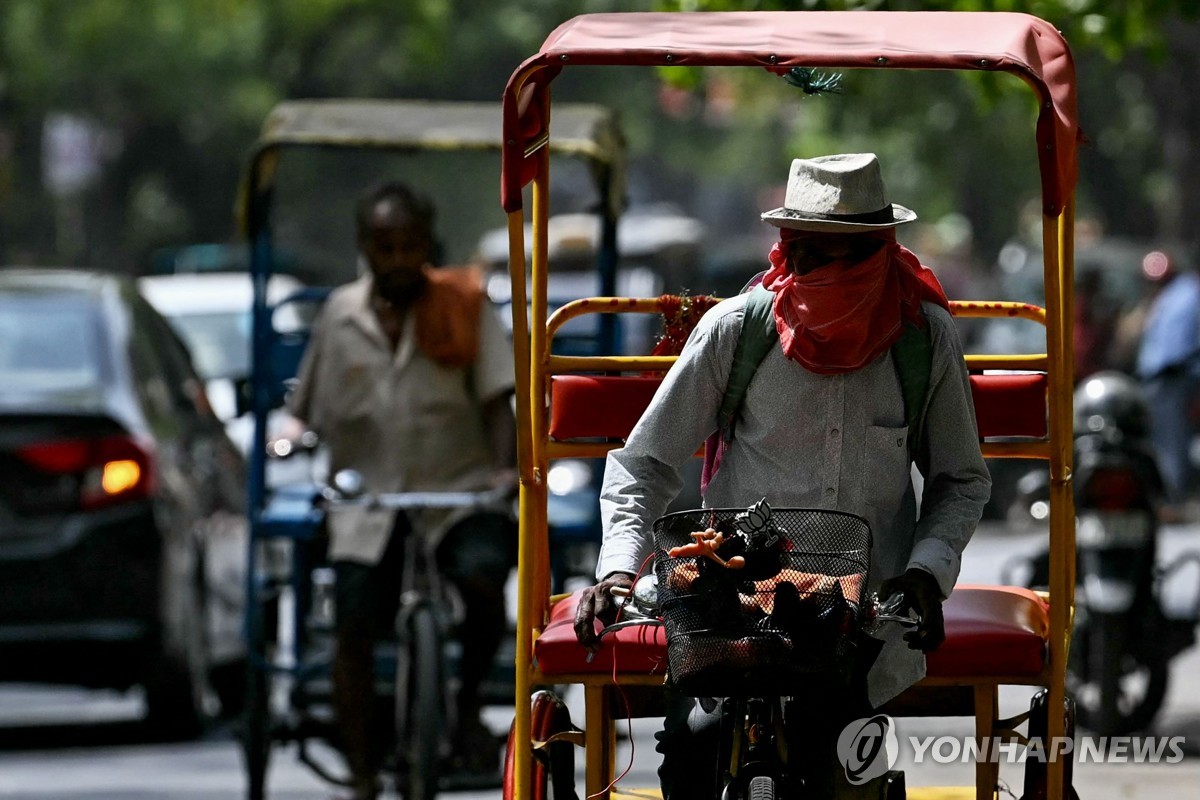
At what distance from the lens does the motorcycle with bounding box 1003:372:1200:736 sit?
8.43m

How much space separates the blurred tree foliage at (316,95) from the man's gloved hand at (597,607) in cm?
1972

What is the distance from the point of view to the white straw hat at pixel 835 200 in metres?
4.21

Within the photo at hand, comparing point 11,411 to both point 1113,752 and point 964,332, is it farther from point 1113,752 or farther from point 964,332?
point 964,332

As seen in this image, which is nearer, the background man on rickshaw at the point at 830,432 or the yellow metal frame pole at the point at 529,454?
the background man on rickshaw at the point at 830,432

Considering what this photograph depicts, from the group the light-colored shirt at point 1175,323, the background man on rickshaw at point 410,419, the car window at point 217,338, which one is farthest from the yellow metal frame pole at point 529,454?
the light-colored shirt at point 1175,323

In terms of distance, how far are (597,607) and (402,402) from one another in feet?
10.1

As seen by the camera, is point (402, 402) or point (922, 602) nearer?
point (922, 602)

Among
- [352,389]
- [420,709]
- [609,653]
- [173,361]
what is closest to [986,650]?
[609,653]

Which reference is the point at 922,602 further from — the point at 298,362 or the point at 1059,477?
the point at 298,362

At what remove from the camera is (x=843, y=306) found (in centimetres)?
423

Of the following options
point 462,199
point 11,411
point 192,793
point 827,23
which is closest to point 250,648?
point 192,793

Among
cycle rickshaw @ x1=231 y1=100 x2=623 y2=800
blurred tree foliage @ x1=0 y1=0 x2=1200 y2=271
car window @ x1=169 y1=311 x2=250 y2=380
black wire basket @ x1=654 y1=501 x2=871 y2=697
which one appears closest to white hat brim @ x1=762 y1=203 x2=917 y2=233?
black wire basket @ x1=654 y1=501 x2=871 y2=697

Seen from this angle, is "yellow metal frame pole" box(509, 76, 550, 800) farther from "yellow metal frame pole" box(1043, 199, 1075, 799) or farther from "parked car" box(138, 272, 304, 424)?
"parked car" box(138, 272, 304, 424)

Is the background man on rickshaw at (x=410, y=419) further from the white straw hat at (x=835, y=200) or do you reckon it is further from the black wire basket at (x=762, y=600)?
the black wire basket at (x=762, y=600)
